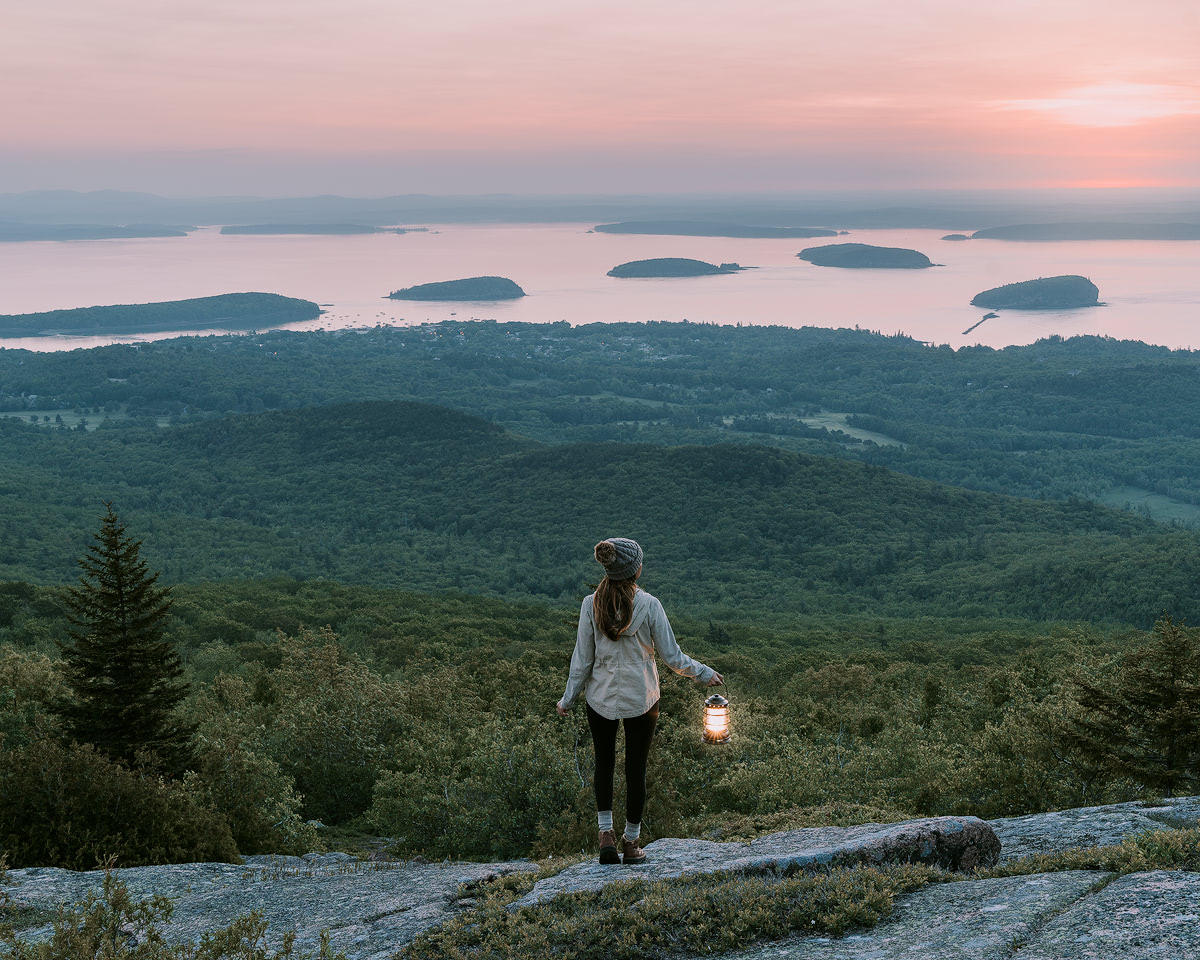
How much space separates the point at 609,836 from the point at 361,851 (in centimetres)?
1101

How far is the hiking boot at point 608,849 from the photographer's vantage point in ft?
32.5

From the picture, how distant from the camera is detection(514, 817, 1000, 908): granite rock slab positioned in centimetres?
900

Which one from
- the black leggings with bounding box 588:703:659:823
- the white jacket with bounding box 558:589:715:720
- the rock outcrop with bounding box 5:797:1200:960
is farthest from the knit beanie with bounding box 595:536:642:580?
the rock outcrop with bounding box 5:797:1200:960

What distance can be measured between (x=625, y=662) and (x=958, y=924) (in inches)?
141

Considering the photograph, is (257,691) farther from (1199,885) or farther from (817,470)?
(817,470)

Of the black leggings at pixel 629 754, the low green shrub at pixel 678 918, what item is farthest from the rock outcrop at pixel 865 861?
the black leggings at pixel 629 754

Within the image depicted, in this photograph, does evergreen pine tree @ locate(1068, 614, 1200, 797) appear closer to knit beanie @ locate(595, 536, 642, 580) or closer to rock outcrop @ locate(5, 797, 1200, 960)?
rock outcrop @ locate(5, 797, 1200, 960)

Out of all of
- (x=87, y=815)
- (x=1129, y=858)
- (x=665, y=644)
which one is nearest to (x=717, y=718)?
(x=665, y=644)

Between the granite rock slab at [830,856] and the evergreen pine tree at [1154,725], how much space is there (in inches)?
267

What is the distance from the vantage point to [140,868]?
1172 cm

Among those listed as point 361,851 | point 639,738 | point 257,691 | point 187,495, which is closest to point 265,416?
point 187,495

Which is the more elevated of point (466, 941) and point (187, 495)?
point (466, 941)

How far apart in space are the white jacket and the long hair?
78 millimetres

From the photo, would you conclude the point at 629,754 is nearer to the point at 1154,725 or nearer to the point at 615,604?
the point at 615,604
